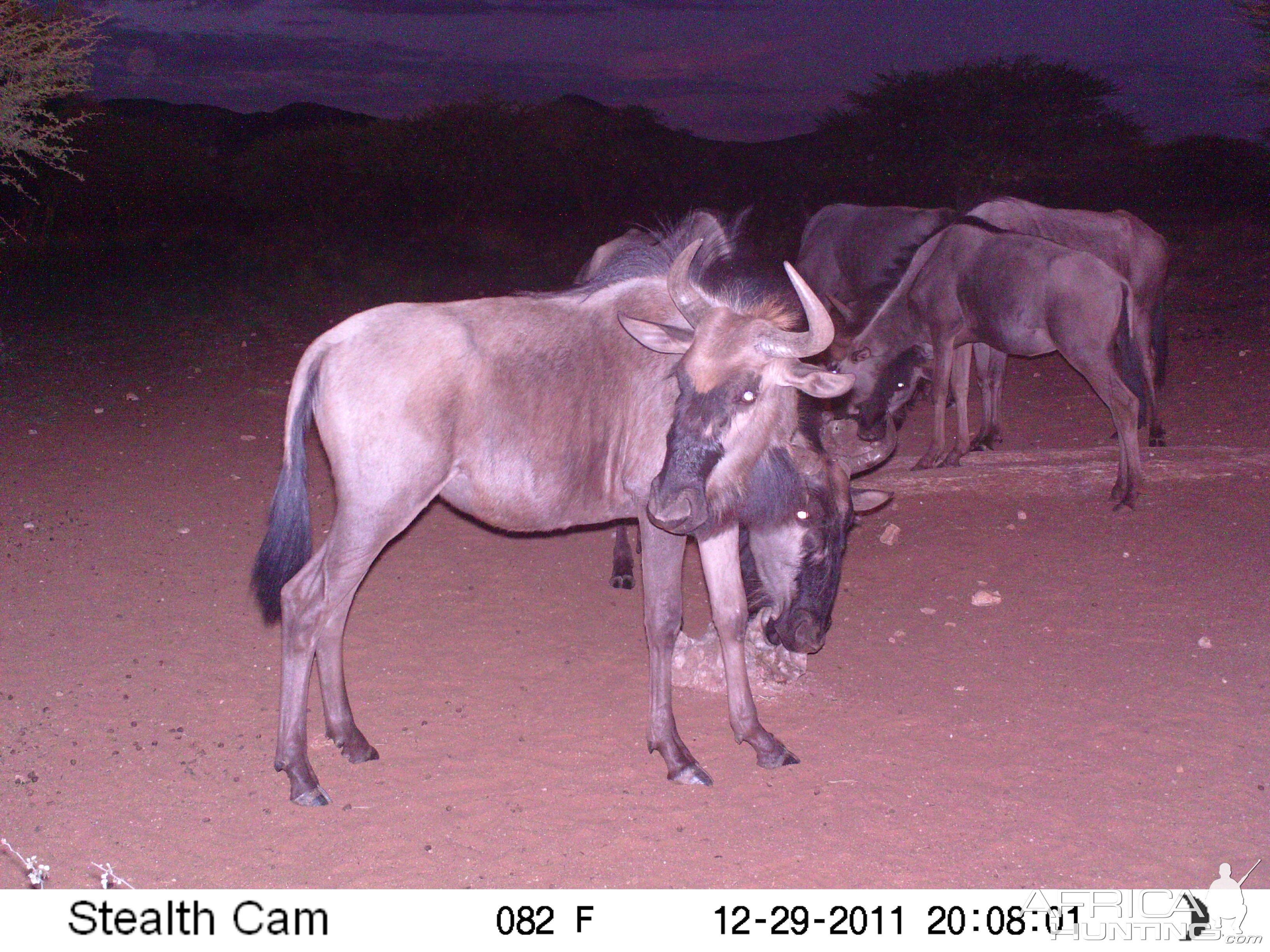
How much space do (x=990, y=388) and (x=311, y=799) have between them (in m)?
6.84

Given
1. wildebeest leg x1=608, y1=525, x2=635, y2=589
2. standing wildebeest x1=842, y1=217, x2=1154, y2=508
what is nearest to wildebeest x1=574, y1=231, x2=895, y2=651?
wildebeest leg x1=608, y1=525, x2=635, y2=589

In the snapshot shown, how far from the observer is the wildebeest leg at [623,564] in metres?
5.89

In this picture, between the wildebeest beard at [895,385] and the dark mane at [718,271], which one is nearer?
the dark mane at [718,271]

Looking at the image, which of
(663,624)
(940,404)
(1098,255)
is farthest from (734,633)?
(1098,255)

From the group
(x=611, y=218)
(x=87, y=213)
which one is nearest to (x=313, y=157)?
(x=87, y=213)

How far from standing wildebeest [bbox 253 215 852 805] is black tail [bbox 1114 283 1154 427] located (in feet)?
15.2

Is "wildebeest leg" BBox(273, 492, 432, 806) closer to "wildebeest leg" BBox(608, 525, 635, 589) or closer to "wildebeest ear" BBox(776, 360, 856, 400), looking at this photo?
"wildebeest ear" BBox(776, 360, 856, 400)

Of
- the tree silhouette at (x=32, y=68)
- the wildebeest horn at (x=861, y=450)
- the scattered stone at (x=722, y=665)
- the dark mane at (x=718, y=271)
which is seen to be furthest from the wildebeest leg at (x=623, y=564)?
the tree silhouette at (x=32, y=68)

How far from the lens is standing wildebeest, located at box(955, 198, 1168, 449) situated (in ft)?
28.5

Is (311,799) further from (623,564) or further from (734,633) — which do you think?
(623,564)

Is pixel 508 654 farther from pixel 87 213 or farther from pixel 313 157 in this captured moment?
pixel 313 157

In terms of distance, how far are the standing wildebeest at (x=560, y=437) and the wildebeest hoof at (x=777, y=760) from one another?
1 cm

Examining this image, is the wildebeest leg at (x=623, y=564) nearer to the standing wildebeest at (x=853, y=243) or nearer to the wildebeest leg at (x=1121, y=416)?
the wildebeest leg at (x=1121, y=416)

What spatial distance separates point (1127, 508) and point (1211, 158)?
22.4m
